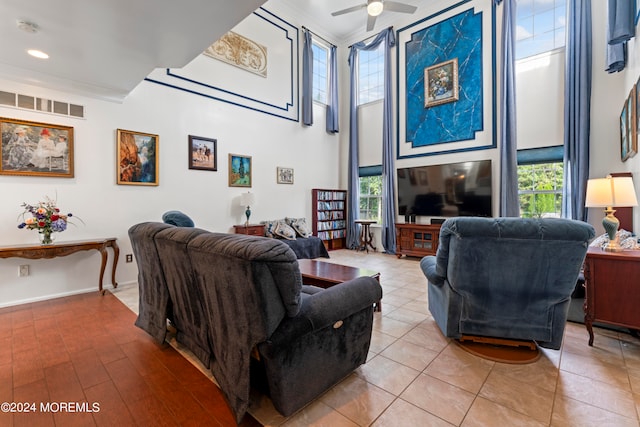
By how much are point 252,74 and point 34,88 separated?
3.21 metres

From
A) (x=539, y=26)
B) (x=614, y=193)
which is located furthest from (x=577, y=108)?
(x=614, y=193)

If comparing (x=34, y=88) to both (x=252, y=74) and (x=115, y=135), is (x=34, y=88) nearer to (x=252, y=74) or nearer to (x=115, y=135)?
(x=115, y=135)

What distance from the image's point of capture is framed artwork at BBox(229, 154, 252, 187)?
16.7ft

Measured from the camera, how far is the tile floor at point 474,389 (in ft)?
4.69

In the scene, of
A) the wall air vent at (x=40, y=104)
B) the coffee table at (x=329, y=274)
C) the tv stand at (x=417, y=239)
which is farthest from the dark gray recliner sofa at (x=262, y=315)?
the tv stand at (x=417, y=239)

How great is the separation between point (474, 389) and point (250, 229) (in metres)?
4.08

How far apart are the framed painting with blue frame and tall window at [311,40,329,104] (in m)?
1.81

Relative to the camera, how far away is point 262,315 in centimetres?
123

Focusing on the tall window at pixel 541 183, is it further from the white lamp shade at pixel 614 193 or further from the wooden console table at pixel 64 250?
the wooden console table at pixel 64 250

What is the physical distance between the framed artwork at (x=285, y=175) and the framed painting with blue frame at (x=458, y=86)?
246 cm

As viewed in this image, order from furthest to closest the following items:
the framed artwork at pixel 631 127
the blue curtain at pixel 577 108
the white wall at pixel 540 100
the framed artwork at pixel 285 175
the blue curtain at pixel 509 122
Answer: the framed artwork at pixel 285 175 < the blue curtain at pixel 509 122 < the white wall at pixel 540 100 < the blue curtain at pixel 577 108 < the framed artwork at pixel 631 127

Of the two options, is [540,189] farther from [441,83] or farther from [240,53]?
[240,53]

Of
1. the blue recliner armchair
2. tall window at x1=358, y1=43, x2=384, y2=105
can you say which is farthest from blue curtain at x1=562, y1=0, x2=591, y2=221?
tall window at x1=358, y1=43, x2=384, y2=105

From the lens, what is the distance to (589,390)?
5.38 ft
